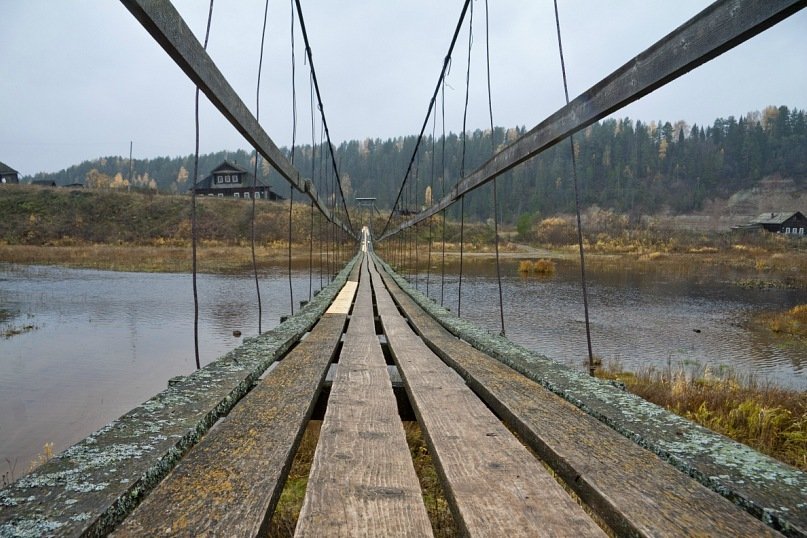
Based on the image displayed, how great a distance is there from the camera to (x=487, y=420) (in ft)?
4.86

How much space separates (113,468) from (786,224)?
2999 inches

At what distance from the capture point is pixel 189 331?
1015 centimetres

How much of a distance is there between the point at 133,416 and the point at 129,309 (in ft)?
40.7

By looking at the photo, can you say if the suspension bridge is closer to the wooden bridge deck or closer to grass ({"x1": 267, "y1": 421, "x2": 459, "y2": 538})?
the wooden bridge deck

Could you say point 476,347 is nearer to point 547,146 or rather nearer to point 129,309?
point 547,146

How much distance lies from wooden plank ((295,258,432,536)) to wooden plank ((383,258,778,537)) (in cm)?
34

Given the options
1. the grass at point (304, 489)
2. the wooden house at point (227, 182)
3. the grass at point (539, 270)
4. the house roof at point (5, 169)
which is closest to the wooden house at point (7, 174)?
the house roof at point (5, 169)

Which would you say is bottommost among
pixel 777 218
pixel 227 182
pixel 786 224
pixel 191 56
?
pixel 191 56

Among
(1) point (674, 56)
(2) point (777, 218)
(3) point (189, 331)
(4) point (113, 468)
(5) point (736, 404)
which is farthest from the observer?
(2) point (777, 218)

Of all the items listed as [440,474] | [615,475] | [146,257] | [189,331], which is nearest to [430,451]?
[440,474]

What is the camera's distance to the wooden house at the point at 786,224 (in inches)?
2387

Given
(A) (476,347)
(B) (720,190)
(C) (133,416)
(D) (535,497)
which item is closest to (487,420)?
(D) (535,497)

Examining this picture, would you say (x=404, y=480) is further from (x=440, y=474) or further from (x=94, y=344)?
(x=94, y=344)

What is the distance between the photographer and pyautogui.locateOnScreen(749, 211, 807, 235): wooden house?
60.6 meters
